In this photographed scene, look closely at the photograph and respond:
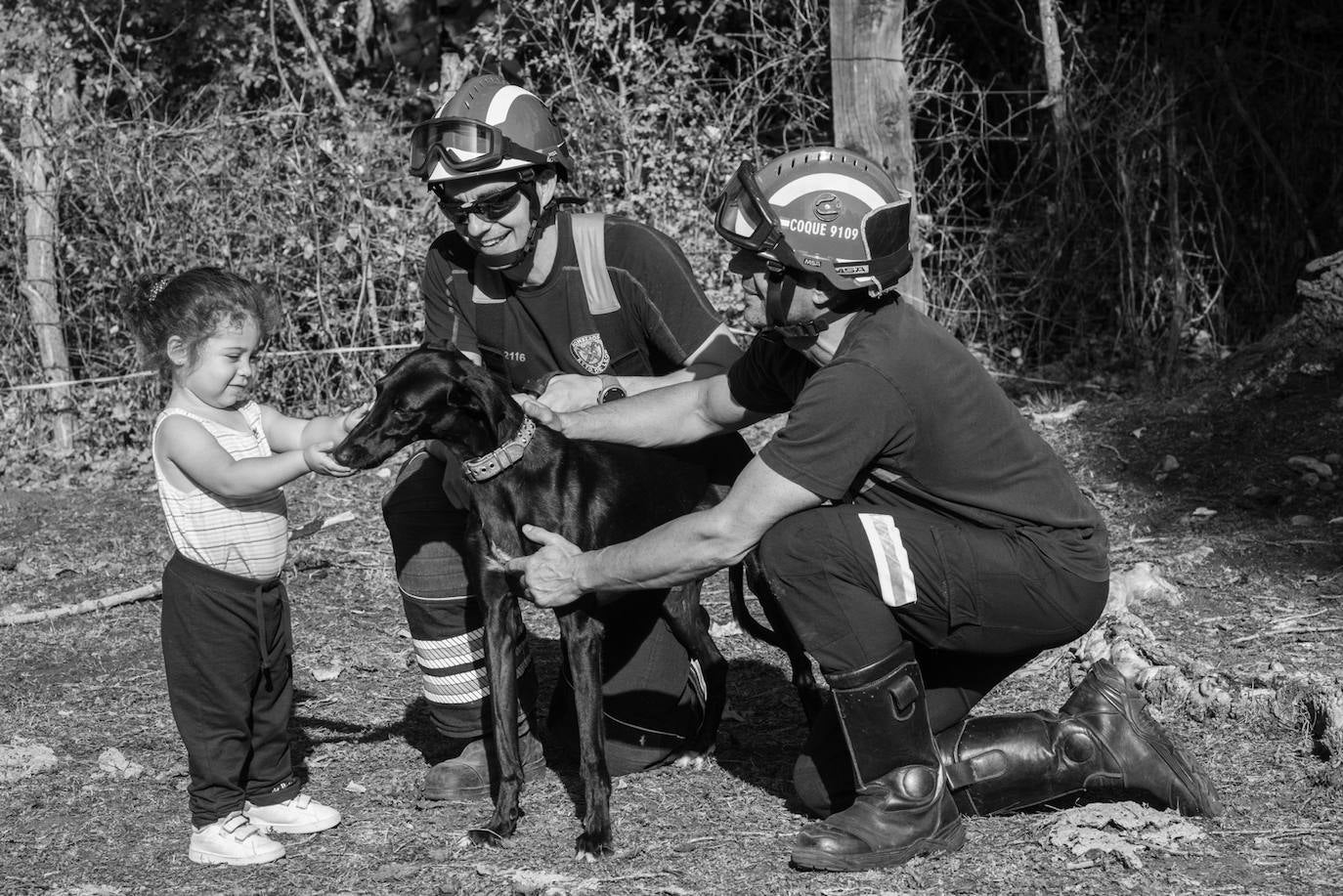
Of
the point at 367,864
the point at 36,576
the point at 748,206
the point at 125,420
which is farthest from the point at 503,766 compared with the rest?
the point at 125,420

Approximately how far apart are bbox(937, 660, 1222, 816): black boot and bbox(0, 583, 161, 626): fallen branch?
3927 mm

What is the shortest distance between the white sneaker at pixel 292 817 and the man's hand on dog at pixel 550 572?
3.01 ft

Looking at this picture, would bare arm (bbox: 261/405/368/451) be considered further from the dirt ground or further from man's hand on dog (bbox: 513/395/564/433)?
the dirt ground

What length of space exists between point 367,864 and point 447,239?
79.5 inches

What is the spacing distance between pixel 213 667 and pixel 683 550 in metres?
1.34

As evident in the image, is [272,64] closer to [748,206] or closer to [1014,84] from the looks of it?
[1014,84]

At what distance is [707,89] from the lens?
971 centimetres

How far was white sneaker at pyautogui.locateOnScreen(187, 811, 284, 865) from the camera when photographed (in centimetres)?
372

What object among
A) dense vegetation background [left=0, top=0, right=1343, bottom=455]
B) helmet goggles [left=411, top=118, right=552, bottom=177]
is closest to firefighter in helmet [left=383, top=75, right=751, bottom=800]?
helmet goggles [left=411, top=118, right=552, bottom=177]

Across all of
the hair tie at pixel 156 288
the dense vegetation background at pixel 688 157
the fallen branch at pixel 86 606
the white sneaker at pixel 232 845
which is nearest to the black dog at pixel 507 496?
the white sneaker at pixel 232 845

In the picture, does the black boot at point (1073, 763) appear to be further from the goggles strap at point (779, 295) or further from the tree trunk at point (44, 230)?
the tree trunk at point (44, 230)

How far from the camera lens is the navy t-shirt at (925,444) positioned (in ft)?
11.1

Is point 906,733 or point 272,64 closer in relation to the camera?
point 906,733

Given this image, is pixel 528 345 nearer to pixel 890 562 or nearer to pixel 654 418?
pixel 654 418
